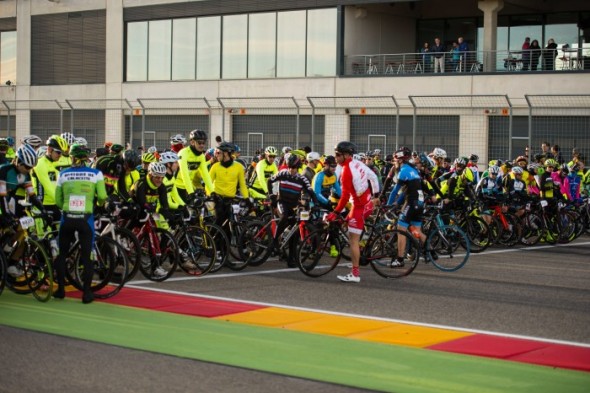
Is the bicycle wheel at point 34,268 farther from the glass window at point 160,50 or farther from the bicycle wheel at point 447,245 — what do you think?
the glass window at point 160,50

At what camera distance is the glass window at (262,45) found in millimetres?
41250

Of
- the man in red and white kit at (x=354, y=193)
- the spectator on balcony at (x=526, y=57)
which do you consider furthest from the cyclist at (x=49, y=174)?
the spectator on balcony at (x=526, y=57)

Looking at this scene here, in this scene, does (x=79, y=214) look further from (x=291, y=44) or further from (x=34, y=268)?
(x=291, y=44)

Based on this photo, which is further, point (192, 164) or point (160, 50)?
point (160, 50)

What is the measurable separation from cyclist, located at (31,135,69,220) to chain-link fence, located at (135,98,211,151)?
24795mm

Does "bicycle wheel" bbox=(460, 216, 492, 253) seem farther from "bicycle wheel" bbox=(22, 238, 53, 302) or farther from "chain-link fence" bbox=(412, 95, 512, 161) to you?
"chain-link fence" bbox=(412, 95, 512, 161)

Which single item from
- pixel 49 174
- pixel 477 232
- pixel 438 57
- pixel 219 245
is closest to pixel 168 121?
pixel 438 57

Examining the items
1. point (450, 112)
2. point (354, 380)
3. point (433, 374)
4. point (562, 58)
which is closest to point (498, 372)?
point (433, 374)

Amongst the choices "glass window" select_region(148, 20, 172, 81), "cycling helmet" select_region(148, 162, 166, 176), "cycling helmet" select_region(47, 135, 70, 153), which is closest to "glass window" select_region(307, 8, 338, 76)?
"glass window" select_region(148, 20, 172, 81)

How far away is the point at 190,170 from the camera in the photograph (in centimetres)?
1638

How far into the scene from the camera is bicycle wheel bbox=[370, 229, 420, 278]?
1503cm

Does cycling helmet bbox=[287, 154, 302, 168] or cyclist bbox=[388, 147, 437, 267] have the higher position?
cycling helmet bbox=[287, 154, 302, 168]

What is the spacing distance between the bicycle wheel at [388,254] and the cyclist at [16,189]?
16.4 ft

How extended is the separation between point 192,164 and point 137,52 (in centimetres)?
2978
